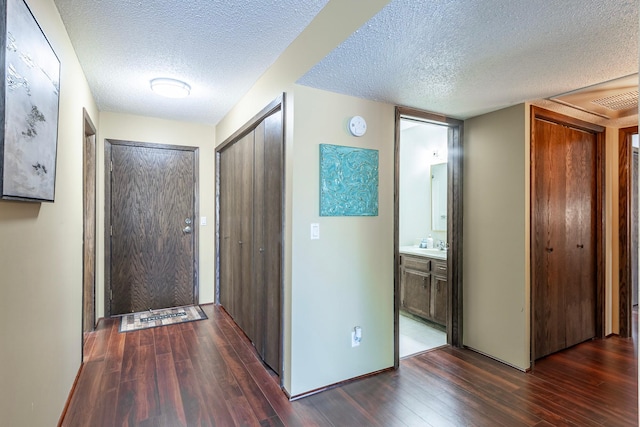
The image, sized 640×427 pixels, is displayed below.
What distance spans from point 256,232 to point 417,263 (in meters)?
1.89

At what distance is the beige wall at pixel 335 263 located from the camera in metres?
2.20

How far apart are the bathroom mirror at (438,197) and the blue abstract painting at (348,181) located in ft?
6.42

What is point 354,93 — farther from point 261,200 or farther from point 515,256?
point 515,256

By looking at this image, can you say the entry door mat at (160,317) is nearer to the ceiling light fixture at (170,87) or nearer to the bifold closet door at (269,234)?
the bifold closet door at (269,234)

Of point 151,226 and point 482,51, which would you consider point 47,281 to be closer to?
point 151,226

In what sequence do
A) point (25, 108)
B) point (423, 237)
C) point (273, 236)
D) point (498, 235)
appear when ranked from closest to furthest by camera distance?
point (25, 108) → point (273, 236) → point (498, 235) → point (423, 237)

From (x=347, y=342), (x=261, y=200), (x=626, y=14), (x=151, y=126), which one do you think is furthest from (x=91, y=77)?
(x=626, y=14)

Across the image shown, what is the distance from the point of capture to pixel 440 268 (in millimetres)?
3350

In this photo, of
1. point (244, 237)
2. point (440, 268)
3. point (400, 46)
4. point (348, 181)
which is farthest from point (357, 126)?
point (440, 268)

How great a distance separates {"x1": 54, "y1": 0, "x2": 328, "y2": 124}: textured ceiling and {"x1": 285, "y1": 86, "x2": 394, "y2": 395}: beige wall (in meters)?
0.46

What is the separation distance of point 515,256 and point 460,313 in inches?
29.7

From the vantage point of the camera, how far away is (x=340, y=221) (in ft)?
7.72

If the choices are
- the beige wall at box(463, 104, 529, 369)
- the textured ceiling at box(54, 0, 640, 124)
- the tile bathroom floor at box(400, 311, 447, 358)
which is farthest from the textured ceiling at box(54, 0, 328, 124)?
the tile bathroom floor at box(400, 311, 447, 358)

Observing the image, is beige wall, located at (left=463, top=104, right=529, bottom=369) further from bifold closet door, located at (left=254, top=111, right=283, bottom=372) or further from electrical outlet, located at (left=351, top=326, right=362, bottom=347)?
bifold closet door, located at (left=254, top=111, right=283, bottom=372)
